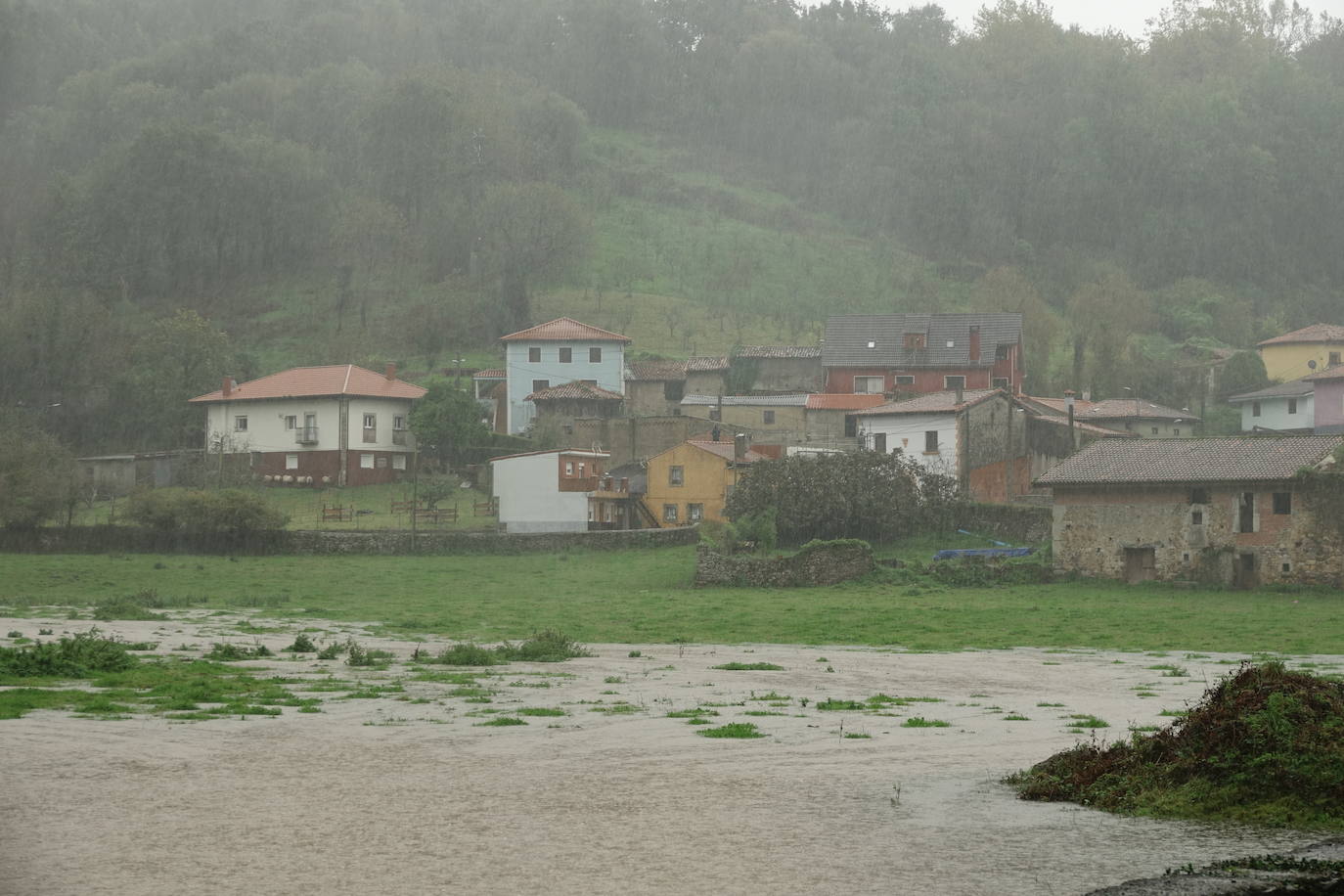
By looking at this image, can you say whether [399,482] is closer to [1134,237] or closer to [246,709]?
[246,709]

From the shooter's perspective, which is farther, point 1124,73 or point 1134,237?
point 1124,73

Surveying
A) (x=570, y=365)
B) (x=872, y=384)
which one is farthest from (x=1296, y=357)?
(x=570, y=365)

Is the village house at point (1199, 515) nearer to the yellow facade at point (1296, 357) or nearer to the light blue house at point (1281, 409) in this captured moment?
the light blue house at point (1281, 409)

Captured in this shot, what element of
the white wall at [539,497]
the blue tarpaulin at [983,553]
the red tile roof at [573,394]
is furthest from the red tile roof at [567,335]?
the blue tarpaulin at [983,553]

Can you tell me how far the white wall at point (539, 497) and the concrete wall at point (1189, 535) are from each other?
74.0 ft

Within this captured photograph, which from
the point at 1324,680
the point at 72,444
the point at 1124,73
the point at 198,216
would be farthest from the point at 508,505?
the point at 1124,73

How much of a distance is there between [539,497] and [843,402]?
76.0ft

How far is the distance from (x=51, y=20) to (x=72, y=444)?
300 ft

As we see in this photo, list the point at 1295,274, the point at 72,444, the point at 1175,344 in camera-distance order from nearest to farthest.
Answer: the point at 72,444 < the point at 1175,344 < the point at 1295,274

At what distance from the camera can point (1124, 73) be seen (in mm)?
143875

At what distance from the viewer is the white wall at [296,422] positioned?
7962 cm

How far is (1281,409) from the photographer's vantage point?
87812 millimetres

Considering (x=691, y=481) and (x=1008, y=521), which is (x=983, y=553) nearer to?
(x=1008, y=521)

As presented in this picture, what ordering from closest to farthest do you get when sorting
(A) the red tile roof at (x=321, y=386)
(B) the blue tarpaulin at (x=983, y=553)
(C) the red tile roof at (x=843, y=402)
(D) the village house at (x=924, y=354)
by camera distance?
1. (B) the blue tarpaulin at (x=983, y=553)
2. (A) the red tile roof at (x=321, y=386)
3. (C) the red tile roof at (x=843, y=402)
4. (D) the village house at (x=924, y=354)
